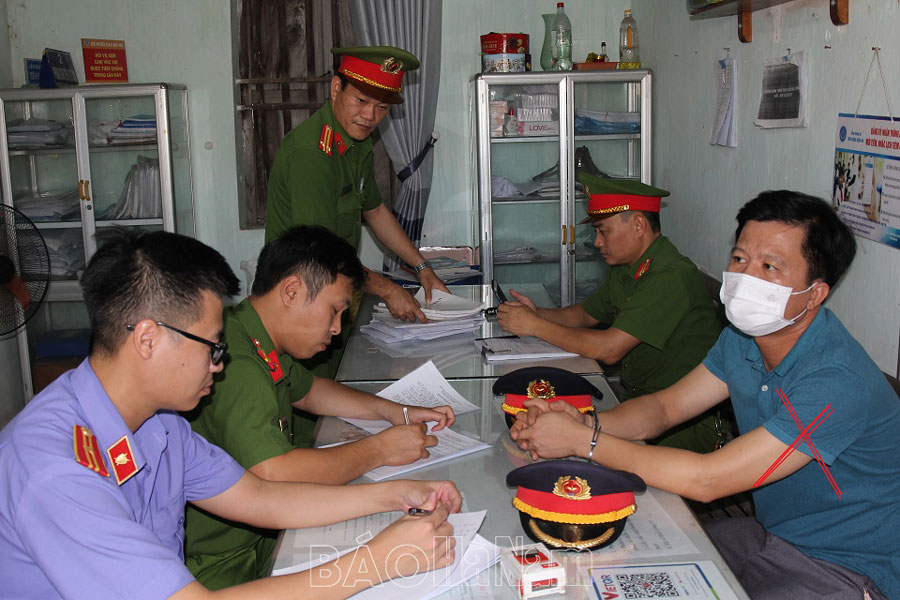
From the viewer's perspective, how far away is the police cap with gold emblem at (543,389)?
191cm

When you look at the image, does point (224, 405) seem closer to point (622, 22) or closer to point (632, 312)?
point (632, 312)

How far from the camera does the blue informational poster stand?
2084 mm

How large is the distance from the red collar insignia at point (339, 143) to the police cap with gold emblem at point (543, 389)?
4.15 feet

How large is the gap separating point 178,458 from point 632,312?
153 cm

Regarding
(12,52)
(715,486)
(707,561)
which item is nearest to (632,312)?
(715,486)

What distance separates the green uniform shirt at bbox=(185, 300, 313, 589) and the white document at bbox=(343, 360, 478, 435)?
233 mm

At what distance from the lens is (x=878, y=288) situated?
7.26ft

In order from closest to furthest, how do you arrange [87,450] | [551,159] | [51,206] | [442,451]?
[87,450], [442,451], [51,206], [551,159]

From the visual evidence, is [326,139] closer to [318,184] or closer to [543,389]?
[318,184]

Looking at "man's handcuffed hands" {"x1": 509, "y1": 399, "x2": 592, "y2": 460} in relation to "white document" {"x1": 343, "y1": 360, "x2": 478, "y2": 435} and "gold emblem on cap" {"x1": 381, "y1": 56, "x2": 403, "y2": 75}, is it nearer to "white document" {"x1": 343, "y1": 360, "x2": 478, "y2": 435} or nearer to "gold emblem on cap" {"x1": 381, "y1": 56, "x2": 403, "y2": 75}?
"white document" {"x1": 343, "y1": 360, "x2": 478, "y2": 435}

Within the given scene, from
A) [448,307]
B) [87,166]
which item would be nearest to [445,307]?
[448,307]

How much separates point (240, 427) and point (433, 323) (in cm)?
124

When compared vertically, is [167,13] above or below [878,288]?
above

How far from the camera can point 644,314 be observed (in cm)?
252
